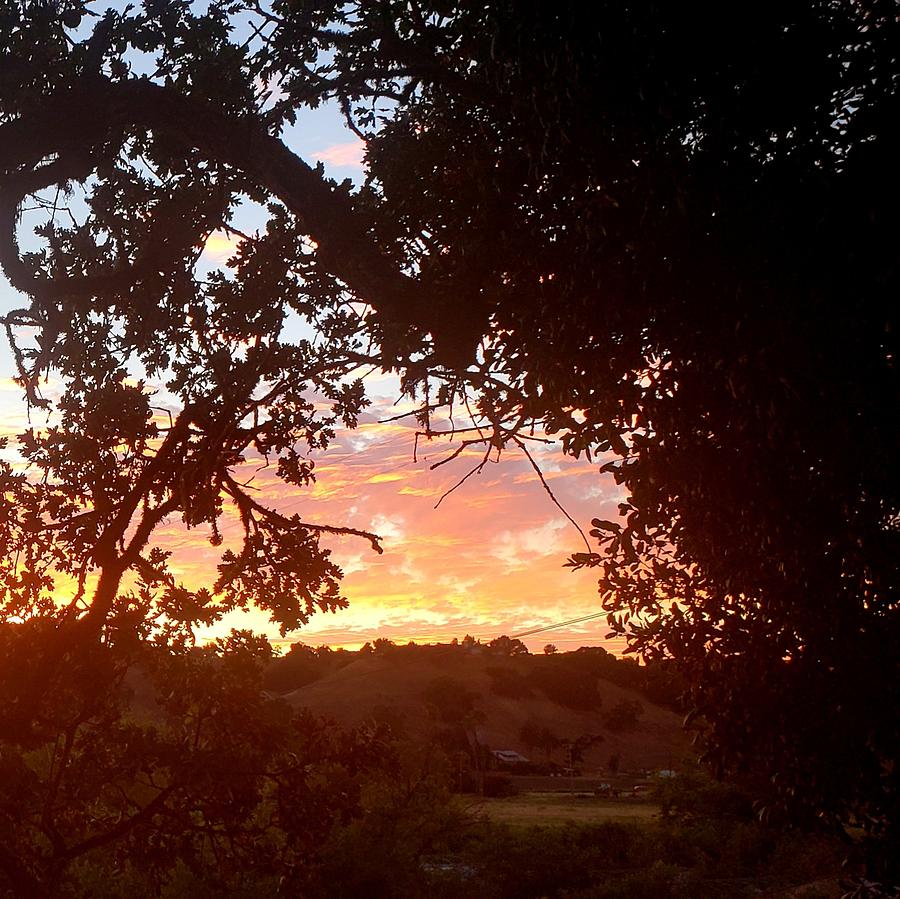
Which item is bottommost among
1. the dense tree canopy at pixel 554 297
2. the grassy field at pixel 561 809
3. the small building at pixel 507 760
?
the small building at pixel 507 760

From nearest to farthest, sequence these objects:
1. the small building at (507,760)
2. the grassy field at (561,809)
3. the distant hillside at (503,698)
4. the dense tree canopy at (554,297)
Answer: the dense tree canopy at (554,297) < the grassy field at (561,809) < the small building at (507,760) < the distant hillside at (503,698)

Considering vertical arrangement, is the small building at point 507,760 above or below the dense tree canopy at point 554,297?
below

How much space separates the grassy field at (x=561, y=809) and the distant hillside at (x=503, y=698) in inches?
1070

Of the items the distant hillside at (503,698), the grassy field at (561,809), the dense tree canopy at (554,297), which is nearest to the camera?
the dense tree canopy at (554,297)

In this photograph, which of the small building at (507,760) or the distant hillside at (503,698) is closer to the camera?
the small building at (507,760)

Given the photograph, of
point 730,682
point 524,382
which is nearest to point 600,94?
point 524,382

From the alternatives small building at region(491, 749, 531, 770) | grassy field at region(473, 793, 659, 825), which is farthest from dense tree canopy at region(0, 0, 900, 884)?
small building at region(491, 749, 531, 770)

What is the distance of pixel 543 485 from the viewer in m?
8.12

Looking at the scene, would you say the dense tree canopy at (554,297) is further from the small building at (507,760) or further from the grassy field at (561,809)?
the small building at (507,760)

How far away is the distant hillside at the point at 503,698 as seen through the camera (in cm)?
10250

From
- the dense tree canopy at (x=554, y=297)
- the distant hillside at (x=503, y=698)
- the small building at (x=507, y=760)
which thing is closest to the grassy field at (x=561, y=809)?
the small building at (x=507, y=760)

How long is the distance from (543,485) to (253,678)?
382 cm

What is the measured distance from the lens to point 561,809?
54.5m

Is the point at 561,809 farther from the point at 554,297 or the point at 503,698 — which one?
the point at 503,698
